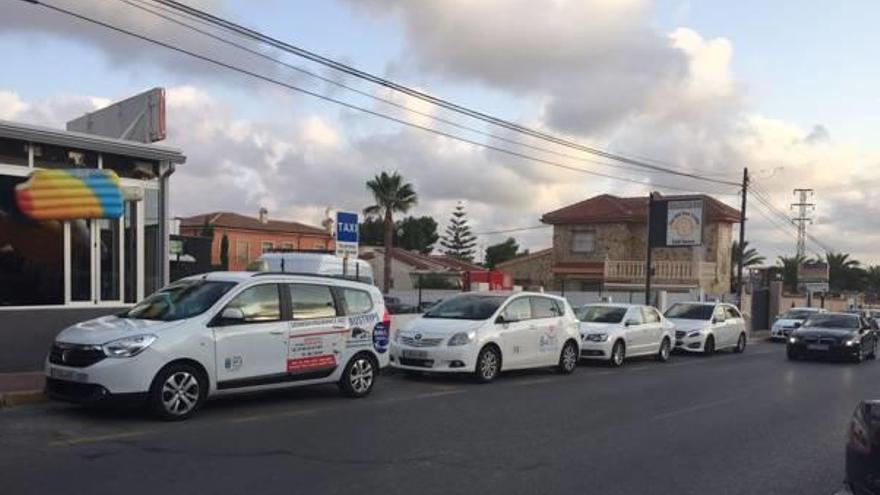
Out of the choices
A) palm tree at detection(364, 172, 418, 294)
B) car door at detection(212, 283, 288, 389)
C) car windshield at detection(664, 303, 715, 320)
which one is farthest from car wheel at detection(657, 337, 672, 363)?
palm tree at detection(364, 172, 418, 294)

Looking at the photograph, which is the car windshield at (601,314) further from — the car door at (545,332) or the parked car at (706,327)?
the car door at (545,332)

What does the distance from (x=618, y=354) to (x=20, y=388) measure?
1274 cm

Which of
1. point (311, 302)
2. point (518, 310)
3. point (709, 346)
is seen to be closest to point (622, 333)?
point (518, 310)

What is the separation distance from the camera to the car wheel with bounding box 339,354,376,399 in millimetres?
12250

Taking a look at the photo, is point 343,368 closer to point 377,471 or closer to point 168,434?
point 168,434

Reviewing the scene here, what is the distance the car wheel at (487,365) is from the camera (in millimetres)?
14844

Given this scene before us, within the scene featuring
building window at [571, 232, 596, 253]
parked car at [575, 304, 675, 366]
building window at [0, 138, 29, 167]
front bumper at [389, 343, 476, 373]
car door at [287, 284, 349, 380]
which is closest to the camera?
car door at [287, 284, 349, 380]

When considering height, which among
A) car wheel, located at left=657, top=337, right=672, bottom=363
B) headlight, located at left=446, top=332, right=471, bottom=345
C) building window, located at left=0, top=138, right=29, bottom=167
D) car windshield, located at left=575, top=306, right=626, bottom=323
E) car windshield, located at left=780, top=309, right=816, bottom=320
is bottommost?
car windshield, located at left=780, top=309, right=816, bottom=320

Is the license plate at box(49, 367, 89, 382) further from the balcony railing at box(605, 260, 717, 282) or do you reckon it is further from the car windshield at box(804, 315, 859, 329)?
the balcony railing at box(605, 260, 717, 282)

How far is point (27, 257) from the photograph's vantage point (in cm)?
1405

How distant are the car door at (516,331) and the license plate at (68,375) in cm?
772

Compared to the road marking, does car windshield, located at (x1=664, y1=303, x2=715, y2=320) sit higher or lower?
lower

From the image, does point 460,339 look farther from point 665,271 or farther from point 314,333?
point 665,271

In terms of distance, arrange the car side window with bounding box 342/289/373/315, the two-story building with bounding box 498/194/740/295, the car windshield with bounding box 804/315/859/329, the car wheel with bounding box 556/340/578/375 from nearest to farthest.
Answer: the car side window with bounding box 342/289/373/315 < the car wheel with bounding box 556/340/578/375 < the car windshield with bounding box 804/315/859/329 < the two-story building with bounding box 498/194/740/295
